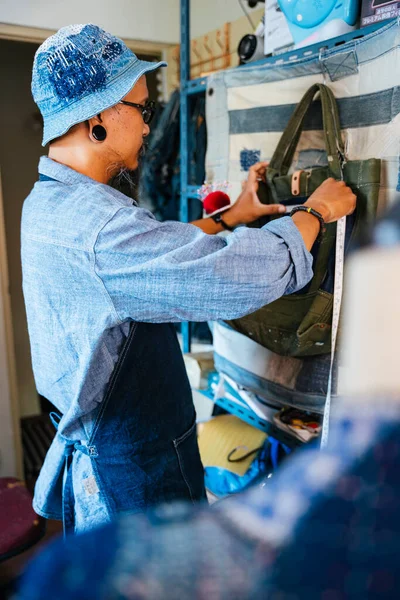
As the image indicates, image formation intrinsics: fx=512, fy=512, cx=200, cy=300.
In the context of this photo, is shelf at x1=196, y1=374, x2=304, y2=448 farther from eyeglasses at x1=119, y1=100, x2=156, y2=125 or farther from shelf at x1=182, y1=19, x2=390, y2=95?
shelf at x1=182, y1=19, x2=390, y2=95

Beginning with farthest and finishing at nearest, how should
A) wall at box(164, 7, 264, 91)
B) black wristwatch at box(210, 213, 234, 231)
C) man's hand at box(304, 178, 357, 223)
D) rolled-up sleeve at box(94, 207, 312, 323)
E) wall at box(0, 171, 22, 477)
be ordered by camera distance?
wall at box(0, 171, 22, 477) → wall at box(164, 7, 264, 91) → black wristwatch at box(210, 213, 234, 231) → man's hand at box(304, 178, 357, 223) → rolled-up sleeve at box(94, 207, 312, 323)

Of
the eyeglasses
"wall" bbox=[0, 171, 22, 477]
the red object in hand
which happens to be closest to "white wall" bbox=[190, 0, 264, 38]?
the red object in hand

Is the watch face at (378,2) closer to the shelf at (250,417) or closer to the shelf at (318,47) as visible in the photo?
the shelf at (318,47)

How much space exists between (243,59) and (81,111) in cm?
93

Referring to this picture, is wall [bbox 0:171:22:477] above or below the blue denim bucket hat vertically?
below

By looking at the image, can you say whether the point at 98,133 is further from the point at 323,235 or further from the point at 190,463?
the point at 190,463

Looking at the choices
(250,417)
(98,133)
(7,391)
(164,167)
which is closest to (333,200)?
(98,133)

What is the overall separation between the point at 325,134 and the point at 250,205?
311 millimetres

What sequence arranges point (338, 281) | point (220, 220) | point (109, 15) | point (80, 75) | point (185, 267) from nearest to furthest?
point (185, 267) → point (80, 75) → point (338, 281) → point (220, 220) → point (109, 15)

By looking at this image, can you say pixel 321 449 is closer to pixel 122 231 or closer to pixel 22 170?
pixel 122 231

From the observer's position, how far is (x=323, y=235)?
1237 mm

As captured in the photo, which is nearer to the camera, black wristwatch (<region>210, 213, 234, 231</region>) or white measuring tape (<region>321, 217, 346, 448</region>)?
white measuring tape (<region>321, 217, 346, 448</region>)

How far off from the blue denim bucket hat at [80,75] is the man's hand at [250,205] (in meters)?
0.55

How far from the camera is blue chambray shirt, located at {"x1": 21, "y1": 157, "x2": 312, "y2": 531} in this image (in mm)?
854
